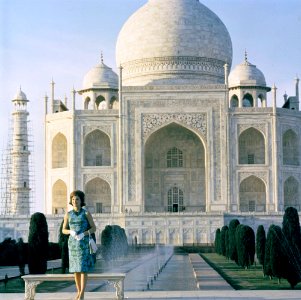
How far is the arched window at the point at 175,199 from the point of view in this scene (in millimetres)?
29031

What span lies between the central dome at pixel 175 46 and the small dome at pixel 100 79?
0.60 metres

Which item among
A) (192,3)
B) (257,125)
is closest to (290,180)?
(257,125)

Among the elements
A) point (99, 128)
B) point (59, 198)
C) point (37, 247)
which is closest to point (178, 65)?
point (99, 128)

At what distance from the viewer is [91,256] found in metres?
7.41

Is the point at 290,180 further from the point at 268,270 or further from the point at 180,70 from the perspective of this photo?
the point at 268,270

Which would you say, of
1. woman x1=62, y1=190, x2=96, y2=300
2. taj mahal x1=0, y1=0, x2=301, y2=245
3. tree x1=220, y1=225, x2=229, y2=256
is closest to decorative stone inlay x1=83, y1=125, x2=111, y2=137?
taj mahal x1=0, y1=0, x2=301, y2=245

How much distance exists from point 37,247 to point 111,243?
22.0 ft

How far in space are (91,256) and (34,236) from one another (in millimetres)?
5293

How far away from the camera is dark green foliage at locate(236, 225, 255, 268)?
49.9 feet

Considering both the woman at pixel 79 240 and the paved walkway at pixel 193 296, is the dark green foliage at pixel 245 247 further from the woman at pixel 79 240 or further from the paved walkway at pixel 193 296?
the woman at pixel 79 240

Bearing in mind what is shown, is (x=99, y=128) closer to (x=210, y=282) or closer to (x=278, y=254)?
(x=278, y=254)

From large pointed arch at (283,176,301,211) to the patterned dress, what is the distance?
71.2 ft

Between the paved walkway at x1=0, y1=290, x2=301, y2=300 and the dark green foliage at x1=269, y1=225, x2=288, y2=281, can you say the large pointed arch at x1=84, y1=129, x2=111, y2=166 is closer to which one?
the dark green foliage at x1=269, y1=225, x2=288, y2=281

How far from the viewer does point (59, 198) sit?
95.4 feet
